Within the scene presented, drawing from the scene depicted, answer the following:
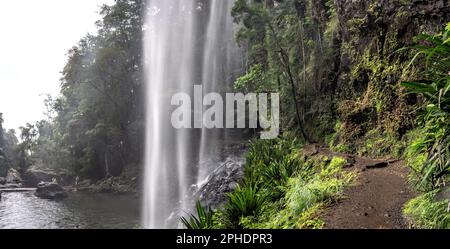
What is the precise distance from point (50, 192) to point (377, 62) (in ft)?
82.6

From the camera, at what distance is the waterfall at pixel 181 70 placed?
79.6 ft

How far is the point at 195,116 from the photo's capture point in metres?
26.6

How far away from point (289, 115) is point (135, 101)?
21.0m

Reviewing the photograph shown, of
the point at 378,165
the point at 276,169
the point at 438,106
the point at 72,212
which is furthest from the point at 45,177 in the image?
the point at 438,106

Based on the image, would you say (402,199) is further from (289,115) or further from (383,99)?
(289,115)

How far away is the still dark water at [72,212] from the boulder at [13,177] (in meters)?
11.9

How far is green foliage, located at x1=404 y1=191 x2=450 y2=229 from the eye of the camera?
9.93 ft

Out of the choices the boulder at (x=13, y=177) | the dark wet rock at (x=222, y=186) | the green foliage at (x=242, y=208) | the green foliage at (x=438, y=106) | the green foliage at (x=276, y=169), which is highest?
the green foliage at (x=438, y=106)

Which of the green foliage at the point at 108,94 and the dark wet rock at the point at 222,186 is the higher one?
the green foliage at the point at 108,94

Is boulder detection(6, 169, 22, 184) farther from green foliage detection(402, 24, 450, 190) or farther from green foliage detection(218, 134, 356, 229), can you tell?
green foliage detection(402, 24, 450, 190)

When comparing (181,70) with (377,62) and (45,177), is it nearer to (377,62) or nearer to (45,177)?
(45,177)

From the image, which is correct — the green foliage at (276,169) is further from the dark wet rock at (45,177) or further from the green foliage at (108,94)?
the dark wet rock at (45,177)

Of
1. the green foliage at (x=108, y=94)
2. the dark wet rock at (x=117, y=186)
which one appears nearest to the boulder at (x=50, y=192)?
the dark wet rock at (x=117, y=186)

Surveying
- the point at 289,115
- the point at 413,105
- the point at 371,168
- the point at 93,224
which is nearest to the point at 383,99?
the point at 413,105
